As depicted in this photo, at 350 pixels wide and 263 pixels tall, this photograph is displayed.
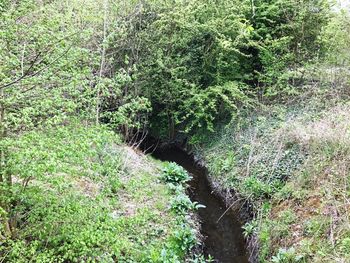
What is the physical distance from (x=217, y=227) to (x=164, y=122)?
6.22m

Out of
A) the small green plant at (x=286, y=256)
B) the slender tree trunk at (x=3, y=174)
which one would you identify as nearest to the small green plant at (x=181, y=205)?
the small green plant at (x=286, y=256)

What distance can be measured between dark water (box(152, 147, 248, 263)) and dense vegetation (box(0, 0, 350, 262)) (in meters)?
0.38

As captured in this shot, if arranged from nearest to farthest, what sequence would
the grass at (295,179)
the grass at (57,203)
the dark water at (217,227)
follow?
1. the grass at (57,203)
2. the grass at (295,179)
3. the dark water at (217,227)

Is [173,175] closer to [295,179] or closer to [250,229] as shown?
[250,229]

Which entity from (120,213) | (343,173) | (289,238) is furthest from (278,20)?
(120,213)

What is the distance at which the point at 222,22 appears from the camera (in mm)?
10461

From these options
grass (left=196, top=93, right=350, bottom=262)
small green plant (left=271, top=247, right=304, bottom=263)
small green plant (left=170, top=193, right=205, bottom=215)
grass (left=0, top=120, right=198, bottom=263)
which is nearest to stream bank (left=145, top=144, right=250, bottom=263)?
grass (left=196, top=93, right=350, bottom=262)

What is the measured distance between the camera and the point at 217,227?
24.4ft

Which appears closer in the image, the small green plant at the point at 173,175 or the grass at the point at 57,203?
the grass at the point at 57,203

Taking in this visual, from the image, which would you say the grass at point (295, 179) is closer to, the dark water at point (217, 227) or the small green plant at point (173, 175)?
the dark water at point (217, 227)

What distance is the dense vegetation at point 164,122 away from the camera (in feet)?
12.1

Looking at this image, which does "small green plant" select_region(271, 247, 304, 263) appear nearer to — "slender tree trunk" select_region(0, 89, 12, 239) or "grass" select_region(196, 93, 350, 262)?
"grass" select_region(196, 93, 350, 262)

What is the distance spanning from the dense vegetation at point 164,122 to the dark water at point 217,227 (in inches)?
14.8

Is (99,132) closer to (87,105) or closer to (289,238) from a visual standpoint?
(87,105)
